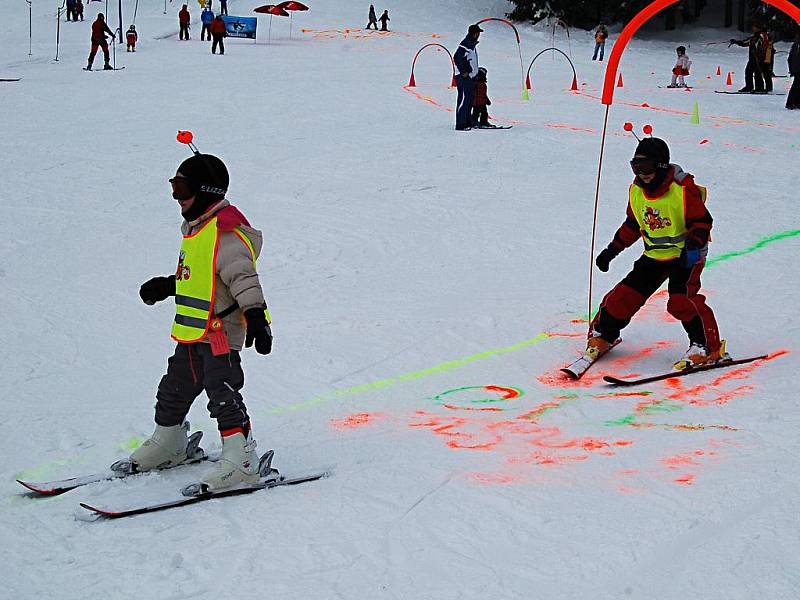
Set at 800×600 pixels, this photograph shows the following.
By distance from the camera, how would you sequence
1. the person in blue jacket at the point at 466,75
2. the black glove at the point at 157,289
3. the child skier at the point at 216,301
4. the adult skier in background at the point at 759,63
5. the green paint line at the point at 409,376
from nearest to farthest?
the child skier at the point at 216,301
the black glove at the point at 157,289
the green paint line at the point at 409,376
the person in blue jacket at the point at 466,75
the adult skier in background at the point at 759,63

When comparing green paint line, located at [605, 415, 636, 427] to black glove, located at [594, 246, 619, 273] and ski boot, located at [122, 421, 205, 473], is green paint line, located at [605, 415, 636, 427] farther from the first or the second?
ski boot, located at [122, 421, 205, 473]

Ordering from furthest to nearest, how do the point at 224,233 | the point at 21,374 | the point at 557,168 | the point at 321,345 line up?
the point at 557,168 → the point at 321,345 → the point at 21,374 → the point at 224,233

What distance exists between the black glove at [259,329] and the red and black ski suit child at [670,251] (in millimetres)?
3089

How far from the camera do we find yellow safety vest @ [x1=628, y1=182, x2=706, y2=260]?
6.21m

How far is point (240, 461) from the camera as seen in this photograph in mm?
4500

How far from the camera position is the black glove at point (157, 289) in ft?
15.3

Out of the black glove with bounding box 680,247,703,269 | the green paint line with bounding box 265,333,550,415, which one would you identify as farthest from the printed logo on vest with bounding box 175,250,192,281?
the black glove with bounding box 680,247,703,269

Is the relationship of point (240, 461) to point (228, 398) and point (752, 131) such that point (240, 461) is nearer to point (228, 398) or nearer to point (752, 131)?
point (228, 398)

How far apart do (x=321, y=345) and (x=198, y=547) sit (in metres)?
3.45

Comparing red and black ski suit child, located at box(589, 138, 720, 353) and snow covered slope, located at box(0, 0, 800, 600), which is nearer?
snow covered slope, located at box(0, 0, 800, 600)

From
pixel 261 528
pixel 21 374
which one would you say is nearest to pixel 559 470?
pixel 261 528

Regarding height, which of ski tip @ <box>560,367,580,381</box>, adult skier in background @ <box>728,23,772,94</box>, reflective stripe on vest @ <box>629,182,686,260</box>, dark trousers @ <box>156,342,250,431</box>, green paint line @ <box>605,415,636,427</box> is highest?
adult skier in background @ <box>728,23,772,94</box>

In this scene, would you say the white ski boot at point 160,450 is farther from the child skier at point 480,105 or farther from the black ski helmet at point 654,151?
the child skier at point 480,105

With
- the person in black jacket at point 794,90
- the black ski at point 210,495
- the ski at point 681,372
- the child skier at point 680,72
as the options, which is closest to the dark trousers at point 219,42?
the child skier at point 680,72
